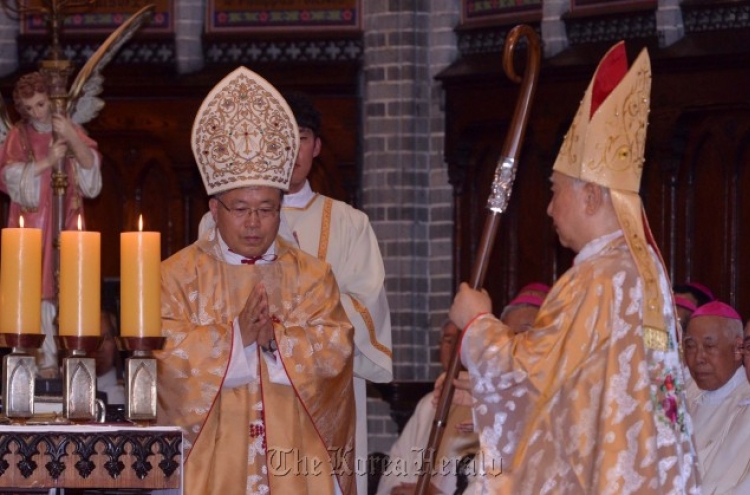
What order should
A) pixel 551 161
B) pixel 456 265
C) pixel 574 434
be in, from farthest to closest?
pixel 456 265
pixel 551 161
pixel 574 434

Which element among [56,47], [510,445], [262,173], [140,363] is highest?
[56,47]

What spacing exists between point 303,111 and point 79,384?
88.2 inches

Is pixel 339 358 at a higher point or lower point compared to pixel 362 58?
lower

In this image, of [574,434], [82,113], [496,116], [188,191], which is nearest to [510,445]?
[574,434]

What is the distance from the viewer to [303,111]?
6270 mm

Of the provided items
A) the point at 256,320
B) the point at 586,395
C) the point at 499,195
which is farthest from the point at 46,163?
the point at 586,395

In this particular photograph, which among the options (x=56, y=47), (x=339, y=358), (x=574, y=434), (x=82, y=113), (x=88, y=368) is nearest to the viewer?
(x=88, y=368)

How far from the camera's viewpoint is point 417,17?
11.3 metres

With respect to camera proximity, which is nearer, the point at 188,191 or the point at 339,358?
the point at 339,358

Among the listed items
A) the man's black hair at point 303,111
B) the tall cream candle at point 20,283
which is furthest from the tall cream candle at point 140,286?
the man's black hair at point 303,111

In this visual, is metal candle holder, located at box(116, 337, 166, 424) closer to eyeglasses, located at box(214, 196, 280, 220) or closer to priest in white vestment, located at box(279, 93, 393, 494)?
eyeglasses, located at box(214, 196, 280, 220)

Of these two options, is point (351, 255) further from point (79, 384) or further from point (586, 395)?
point (79, 384)

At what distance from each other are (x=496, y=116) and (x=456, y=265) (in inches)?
42.3

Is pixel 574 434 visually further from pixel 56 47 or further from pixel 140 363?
pixel 56 47
